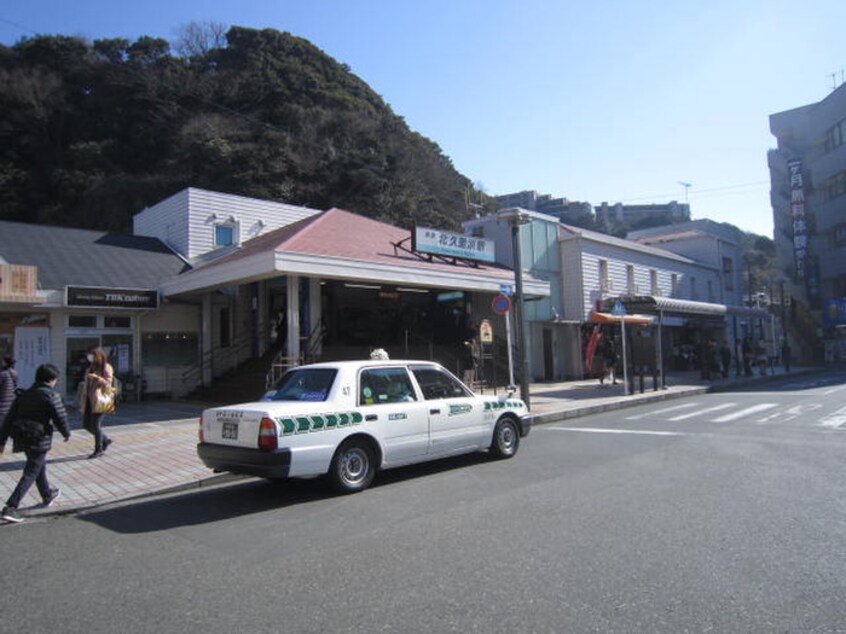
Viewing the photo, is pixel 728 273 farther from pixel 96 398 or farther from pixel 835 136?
pixel 96 398

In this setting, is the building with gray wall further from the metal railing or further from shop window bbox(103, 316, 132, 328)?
shop window bbox(103, 316, 132, 328)

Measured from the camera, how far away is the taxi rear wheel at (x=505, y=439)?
29.3 ft

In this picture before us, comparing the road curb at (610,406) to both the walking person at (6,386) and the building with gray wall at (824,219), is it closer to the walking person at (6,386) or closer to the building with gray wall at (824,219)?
the walking person at (6,386)

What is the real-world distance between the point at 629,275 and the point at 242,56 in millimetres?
40783

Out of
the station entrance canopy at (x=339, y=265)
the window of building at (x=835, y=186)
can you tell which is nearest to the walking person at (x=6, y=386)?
the station entrance canopy at (x=339, y=265)

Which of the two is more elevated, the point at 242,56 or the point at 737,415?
the point at 242,56

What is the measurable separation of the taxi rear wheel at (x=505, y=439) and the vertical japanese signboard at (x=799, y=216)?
1615 inches

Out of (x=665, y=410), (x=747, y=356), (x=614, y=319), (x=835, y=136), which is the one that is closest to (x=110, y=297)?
(x=614, y=319)

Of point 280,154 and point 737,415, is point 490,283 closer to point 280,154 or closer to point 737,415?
point 737,415

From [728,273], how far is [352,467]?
135 ft

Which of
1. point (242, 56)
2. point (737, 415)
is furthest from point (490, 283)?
point (242, 56)

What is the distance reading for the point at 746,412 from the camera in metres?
14.0

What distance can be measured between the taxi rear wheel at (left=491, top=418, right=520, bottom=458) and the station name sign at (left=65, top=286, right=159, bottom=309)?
1356cm

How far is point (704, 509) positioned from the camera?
5.84 m
